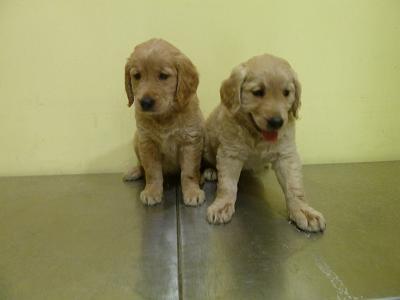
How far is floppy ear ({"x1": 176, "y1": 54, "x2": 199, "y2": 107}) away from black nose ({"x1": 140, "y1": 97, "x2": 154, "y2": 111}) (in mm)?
122

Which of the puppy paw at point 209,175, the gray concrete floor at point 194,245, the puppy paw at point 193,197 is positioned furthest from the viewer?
the puppy paw at point 209,175

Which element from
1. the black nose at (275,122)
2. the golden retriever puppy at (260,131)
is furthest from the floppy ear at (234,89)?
the black nose at (275,122)

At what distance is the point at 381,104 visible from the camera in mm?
2064

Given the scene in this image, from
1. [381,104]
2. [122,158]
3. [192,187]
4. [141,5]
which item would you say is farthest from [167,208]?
[381,104]

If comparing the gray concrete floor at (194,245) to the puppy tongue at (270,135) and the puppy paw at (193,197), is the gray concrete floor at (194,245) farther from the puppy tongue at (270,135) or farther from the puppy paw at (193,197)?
the puppy tongue at (270,135)

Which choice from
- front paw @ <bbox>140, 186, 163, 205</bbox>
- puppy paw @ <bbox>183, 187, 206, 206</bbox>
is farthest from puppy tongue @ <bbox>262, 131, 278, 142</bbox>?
front paw @ <bbox>140, 186, 163, 205</bbox>

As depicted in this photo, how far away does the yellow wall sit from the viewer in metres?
1.85

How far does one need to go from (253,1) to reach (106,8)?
715 mm

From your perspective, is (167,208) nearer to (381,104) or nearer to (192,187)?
(192,187)

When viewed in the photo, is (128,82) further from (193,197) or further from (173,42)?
(193,197)

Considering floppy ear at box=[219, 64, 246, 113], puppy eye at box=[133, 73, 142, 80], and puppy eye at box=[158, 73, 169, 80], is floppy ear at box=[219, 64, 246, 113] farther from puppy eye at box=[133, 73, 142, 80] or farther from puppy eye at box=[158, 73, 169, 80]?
puppy eye at box=[133, 73, 142, 80]

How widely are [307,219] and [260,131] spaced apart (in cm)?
37

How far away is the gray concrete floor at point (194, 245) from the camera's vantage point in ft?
3.46

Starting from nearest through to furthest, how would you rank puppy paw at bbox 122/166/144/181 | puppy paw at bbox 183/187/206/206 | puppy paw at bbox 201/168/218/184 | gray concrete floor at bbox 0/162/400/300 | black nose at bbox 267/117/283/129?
gray concrete floor at bbox 0/162/400/300 → black nose at bbox 267/117/283/129 → puppy paw at bbox 183/187/206/206 → puppy paw at bbox 201/168/218/184 → puppy paw at bbox 122/166/144/181
